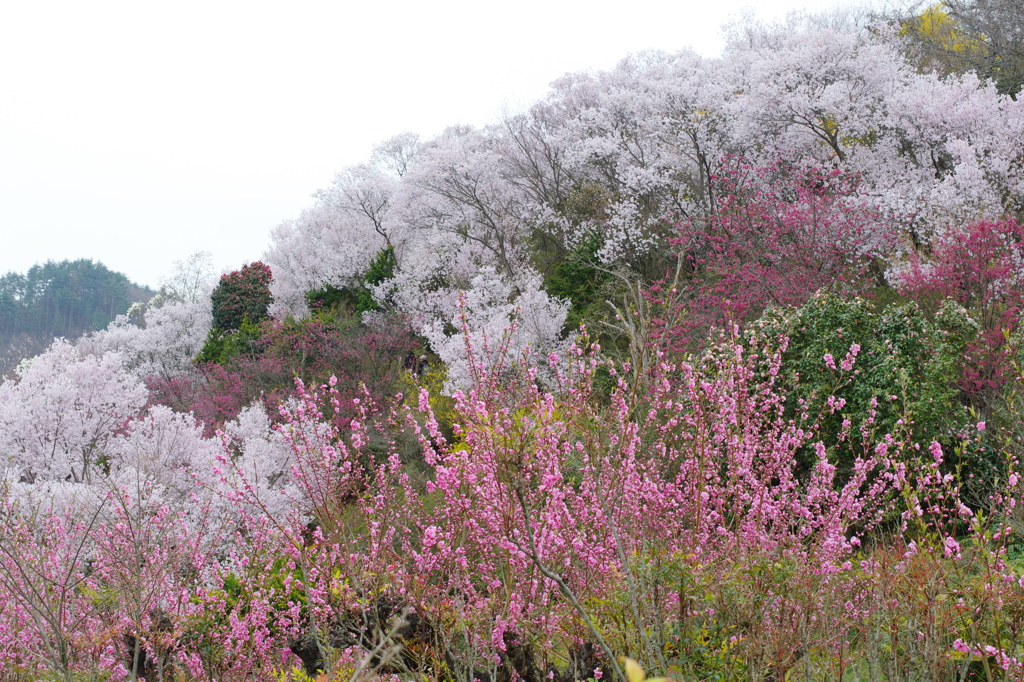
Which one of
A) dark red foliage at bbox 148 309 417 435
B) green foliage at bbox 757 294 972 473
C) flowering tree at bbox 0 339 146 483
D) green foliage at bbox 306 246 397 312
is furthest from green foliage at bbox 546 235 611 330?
flowering tree at bbox 0 339 146 483

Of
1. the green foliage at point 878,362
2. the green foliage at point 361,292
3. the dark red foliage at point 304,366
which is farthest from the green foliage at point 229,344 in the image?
the green foliage at point 878,362

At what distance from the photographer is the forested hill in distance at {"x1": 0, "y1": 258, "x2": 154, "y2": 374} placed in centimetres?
5262

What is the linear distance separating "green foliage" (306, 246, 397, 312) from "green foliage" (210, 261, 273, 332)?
1853mm

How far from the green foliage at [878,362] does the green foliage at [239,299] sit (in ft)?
69.1

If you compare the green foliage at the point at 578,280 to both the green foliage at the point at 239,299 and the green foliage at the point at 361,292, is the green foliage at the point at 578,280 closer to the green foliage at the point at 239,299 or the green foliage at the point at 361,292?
the green foliage at the point at 361,292

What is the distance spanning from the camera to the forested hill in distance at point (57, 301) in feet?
173

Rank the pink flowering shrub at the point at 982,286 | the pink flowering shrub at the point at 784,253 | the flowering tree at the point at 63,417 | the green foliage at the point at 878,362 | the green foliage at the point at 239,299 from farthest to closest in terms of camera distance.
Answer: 1. the green foliage at the point at 239,299
2. the flowering tree at the point at 63,417
3. the pink flowering shrub at the point at 784,253
4. the pink flowering shrub at the point at 982,286
5. the green foliage at the point at 878,362

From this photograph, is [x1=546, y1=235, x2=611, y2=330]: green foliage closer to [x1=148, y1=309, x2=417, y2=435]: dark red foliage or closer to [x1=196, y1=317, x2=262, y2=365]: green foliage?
[x1=148, y1=309, x2=417, y2=435]: dark red foliage

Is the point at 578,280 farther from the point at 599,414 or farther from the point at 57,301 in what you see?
the point at 57,301

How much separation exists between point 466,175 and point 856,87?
1005cm

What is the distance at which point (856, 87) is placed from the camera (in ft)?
51.3

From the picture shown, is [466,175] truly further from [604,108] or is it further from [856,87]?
[856,87]

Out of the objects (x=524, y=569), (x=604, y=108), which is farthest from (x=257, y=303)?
A: (x=524, y=569)

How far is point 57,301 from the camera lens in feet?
181
